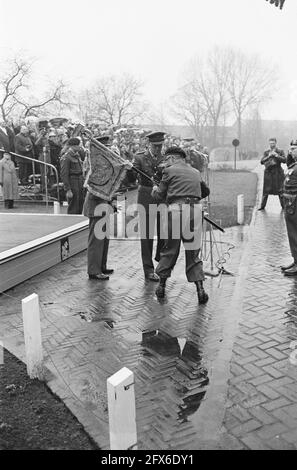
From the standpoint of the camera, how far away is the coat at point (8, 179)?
1359cm

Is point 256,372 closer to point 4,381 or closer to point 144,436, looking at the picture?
point 144,436

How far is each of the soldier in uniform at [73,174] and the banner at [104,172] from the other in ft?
10.7

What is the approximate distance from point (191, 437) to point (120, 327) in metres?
2.11

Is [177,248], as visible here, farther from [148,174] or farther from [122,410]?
[122,410]

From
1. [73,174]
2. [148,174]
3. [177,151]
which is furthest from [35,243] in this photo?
[73,174]

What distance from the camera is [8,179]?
1359 centimetres

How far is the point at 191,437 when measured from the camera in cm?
323

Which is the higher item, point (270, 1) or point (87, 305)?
point (270, 1)

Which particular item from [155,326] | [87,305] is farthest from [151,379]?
[87,305]

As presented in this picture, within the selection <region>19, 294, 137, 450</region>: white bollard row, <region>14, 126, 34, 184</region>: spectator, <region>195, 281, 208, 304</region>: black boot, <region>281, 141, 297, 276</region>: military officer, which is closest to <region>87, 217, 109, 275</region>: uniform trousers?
<region>195, 281, 208, 304</region>: black boot

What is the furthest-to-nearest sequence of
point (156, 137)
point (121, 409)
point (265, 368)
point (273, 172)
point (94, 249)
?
point (273, 172) → point (94, 249) → point (156, 137) → point (265, 368) → point (121, 409)

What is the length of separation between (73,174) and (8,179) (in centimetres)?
385

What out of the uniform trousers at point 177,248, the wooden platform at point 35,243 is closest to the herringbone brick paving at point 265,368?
the uniform trousers at point 177,248

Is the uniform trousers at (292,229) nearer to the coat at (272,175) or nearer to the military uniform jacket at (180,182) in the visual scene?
the military uniform jacket at (180,182)
